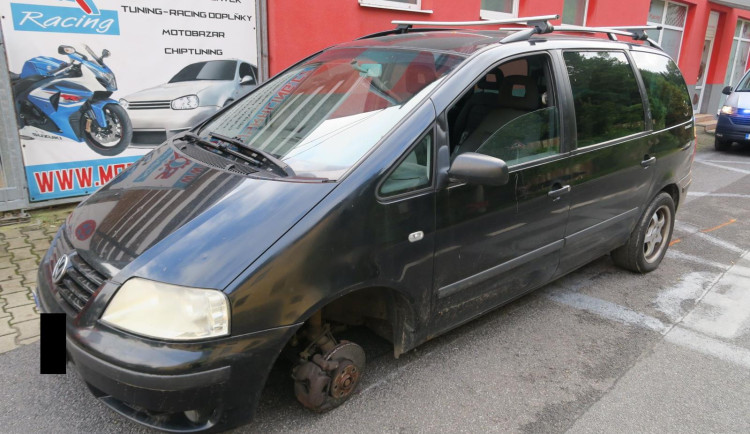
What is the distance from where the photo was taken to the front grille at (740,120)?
35.4 ft

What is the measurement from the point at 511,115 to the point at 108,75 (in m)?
4.06

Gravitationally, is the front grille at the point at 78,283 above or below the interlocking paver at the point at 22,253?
above

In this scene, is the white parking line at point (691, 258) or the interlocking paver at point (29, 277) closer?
the interlocking paver at point (29, 277)

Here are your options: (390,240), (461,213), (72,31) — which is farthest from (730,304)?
(72,31)

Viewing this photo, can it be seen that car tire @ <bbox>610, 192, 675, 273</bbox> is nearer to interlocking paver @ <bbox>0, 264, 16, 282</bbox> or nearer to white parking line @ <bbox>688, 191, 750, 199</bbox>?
white parking line @ <bbox>688, 191, 750, 199</bbox>

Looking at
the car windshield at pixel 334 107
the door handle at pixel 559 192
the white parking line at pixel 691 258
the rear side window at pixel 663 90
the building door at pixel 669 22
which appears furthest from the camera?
the building door at pixel 669 22

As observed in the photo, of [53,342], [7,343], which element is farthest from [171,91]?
[53,342]

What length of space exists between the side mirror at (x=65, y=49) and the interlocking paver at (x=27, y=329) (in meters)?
2.78

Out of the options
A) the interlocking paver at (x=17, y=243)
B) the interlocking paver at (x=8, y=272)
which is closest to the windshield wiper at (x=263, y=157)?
the interlocking paver at (x=8, y=272)

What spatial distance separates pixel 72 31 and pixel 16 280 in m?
2.41

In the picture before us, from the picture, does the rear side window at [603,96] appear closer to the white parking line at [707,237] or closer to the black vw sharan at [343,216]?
the black vw sharan at [343,216]

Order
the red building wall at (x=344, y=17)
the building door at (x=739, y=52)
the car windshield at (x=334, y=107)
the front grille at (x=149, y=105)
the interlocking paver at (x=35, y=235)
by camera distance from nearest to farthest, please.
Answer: the car windshield at (x=334, y=107) < the interlocking paver at (x=35, y=235) < the front grille at (x=149, y=105) < the red building wall at (x=344, y=17) < the building door at (x=739, y=52)

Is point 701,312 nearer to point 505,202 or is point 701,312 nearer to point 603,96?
point 603,96

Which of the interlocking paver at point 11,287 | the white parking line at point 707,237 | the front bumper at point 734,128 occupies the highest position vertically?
the front bumper at point 734,128
